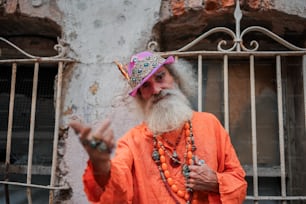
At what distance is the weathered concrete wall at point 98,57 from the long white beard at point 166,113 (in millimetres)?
437

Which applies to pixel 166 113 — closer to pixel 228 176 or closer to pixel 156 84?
pixel 156 84

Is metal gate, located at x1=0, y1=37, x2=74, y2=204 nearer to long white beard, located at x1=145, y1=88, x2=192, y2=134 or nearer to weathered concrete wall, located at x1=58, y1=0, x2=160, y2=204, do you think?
weathered concrete wall, located at x1=58, y1=0, x2=160, y2=204

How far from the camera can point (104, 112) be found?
96.1 inches

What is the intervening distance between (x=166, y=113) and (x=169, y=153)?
0.53ft

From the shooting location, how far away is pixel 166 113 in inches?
77.0

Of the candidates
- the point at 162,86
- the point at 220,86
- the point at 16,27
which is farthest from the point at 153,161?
the point at 16,27

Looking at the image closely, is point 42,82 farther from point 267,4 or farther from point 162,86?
point 267,4

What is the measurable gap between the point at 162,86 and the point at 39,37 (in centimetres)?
114

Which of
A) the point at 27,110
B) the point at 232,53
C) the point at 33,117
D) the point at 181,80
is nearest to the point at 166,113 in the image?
the point at 181,80

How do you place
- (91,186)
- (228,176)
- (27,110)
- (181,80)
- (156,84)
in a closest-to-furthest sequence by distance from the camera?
(91,186)
(228,176)
(156,84)
(181,80)
(27,110)

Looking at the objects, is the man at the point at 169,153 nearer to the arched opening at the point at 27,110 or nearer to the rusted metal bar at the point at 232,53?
the rusted metal bar at the point at 232,53

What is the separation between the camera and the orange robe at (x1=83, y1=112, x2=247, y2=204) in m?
1.83

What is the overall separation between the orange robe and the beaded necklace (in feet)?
0.05

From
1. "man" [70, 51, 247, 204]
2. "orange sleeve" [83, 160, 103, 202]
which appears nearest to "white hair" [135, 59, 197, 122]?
"man" [70, 51, 247, 204]
